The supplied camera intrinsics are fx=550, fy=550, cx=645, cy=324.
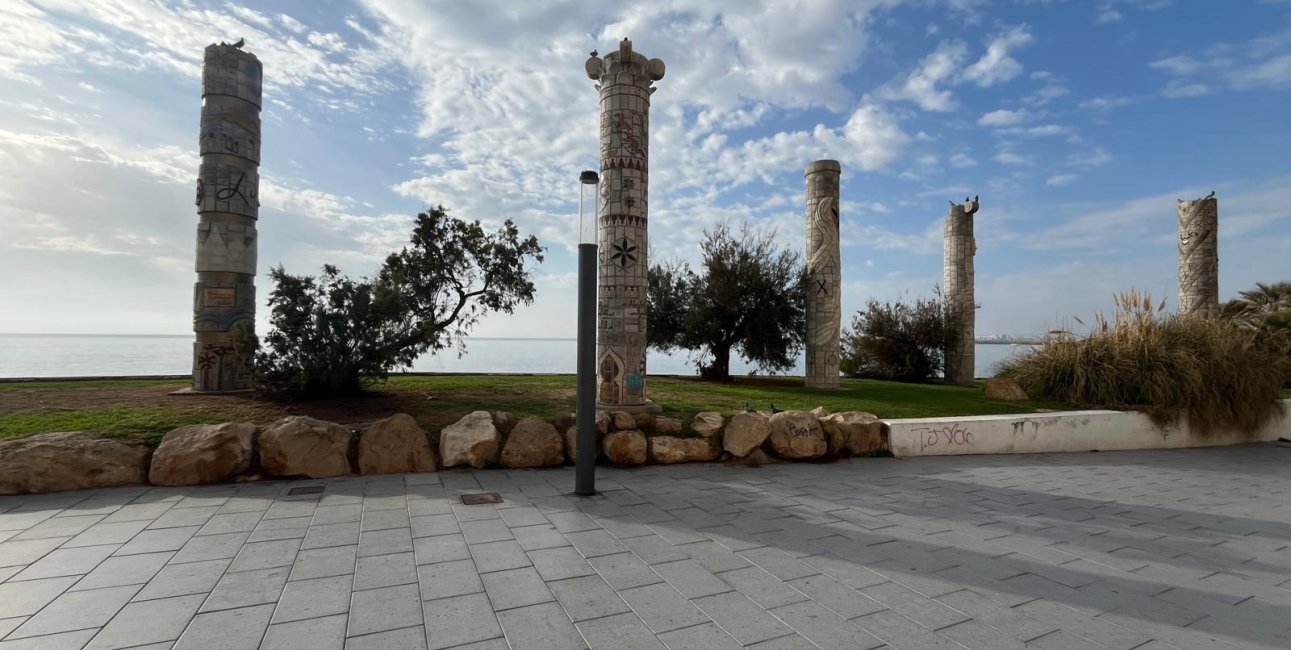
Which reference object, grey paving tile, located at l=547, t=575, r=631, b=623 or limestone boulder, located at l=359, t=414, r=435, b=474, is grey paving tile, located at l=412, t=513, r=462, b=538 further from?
limestone boulder, located at l=359, t=414, r=435, b=474

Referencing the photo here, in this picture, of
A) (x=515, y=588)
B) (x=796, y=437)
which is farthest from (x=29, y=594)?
(x=796, y=437)

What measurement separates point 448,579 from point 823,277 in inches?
465

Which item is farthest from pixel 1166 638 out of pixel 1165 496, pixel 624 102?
pixel 624 102

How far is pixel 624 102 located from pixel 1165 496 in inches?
327

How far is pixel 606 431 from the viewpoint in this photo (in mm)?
6375

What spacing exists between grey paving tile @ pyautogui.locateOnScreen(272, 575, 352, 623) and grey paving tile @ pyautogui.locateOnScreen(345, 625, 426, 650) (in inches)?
13.6

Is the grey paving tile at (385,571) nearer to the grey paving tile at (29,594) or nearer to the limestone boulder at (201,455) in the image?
the grey paving tile at (29,594)

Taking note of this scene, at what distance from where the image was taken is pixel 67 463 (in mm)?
4793

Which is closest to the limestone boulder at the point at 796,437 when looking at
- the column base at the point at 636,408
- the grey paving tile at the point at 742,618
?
the column base at the point at 636,408

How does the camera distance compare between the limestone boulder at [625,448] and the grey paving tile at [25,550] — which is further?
the limestone boulder at [625,448]

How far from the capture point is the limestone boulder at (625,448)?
6.21 meters

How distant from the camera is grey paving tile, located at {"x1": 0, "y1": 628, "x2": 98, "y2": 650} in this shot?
2381mm

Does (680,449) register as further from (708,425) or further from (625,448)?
(625,448)

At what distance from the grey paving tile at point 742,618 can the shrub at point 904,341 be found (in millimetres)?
15714
